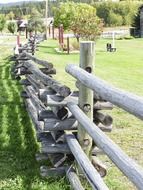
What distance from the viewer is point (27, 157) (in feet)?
21.6

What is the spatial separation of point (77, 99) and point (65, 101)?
0.50 ft

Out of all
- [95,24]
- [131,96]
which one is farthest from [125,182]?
[95,24]

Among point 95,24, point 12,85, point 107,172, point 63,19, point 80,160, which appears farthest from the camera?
point 63,19

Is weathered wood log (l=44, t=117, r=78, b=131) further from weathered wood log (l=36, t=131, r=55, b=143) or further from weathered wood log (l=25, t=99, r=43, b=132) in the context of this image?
weathered wood log (l=25, t=99, r=43, b=132)

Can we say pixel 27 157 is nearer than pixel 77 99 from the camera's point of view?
No

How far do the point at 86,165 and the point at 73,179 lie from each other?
23.7 inches

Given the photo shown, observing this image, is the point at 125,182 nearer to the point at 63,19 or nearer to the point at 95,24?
the point at 95,24

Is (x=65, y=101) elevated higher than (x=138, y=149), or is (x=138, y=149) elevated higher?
(x=65, y=101)

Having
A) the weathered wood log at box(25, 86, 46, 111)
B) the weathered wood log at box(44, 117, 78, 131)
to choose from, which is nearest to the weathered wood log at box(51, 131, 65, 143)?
the weathered wood log at box(44, 117, 78, 131)

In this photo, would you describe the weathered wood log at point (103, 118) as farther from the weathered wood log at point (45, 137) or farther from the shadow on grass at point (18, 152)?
the shadow on grass at point (18, 152)

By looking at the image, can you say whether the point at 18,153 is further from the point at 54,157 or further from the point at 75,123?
the point at 75,123

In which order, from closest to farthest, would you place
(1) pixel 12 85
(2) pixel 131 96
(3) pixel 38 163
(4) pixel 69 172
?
(2) pixel 131 96
(4) pixel 69 172
(3) pixel 38 163
(1) pixel 12 85

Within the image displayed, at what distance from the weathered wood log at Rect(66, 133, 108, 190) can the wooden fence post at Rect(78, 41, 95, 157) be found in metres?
0.12

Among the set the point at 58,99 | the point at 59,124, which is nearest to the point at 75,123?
the point at 59,124
